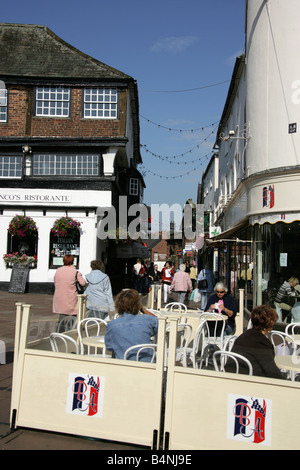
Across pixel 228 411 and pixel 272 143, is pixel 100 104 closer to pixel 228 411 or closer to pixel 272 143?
pixel 272 143

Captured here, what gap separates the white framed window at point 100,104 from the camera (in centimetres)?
1956

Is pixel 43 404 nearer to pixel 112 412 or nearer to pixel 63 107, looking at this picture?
pixel 112 412

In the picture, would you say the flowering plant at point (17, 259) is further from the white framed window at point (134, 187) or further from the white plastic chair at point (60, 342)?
the white plastic chair at point (60, 342)

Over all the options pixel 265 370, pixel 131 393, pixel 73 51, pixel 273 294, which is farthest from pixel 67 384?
pixel 73 51

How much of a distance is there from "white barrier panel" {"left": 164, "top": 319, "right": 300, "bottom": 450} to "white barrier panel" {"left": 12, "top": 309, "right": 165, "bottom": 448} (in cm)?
17

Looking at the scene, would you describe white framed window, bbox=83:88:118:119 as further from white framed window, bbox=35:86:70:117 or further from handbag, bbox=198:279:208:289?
handbag, bbox=198:279:208:289

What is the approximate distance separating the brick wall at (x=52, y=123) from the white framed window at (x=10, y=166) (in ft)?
3.35

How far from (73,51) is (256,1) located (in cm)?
1074

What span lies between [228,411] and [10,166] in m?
18.0

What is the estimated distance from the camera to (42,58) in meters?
20.6

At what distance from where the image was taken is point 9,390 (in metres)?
5.71

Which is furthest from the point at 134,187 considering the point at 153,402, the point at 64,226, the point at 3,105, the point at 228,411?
the point at 228,411

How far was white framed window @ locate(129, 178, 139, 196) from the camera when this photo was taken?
89.9ft

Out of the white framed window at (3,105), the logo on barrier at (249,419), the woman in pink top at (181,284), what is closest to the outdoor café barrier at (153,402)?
the logo on barrier at (249,419)
